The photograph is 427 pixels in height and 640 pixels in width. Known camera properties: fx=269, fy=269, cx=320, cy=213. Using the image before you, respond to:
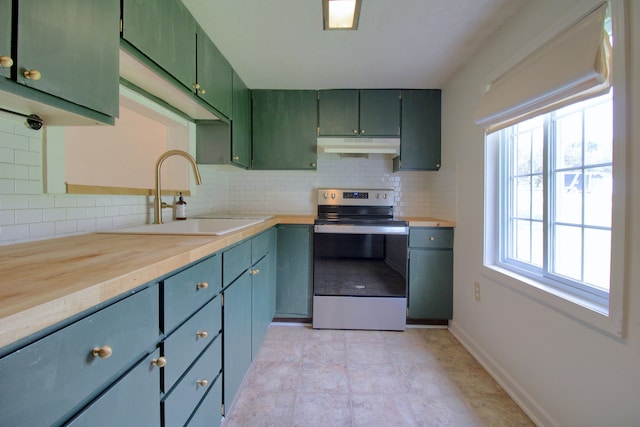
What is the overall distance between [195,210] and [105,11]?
144cm

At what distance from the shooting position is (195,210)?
7.13 feet

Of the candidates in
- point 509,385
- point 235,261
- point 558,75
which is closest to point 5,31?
point 235,261

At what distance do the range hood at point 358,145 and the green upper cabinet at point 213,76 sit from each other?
33.5 inches

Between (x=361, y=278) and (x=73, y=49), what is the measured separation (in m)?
2.13

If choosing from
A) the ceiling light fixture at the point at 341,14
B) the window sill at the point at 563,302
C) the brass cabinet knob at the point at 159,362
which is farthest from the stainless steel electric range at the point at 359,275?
the brass cabinet knob at the point at 159,362

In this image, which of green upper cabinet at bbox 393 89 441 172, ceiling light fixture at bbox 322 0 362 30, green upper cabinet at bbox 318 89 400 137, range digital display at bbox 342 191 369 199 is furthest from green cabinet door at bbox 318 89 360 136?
ceiling light fixture at bbox 322 0 362 30

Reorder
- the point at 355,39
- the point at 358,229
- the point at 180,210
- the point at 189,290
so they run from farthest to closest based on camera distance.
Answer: the point at 358,229, the point at 180,210, the point at 355,39, the point at 189,290

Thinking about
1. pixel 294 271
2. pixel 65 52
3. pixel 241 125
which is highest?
pixel 241 125

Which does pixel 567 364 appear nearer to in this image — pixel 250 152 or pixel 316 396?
pixel 316 396

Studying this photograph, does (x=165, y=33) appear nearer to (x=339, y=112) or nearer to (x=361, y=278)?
(x=339, y=112)

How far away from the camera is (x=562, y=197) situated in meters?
1.31

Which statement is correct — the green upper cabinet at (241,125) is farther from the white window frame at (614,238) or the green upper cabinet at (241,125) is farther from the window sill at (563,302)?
the window sill at (563,302)

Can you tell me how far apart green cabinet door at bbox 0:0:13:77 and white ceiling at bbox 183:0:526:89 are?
970 mm

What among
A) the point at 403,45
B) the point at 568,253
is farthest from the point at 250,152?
the point at 568,253
